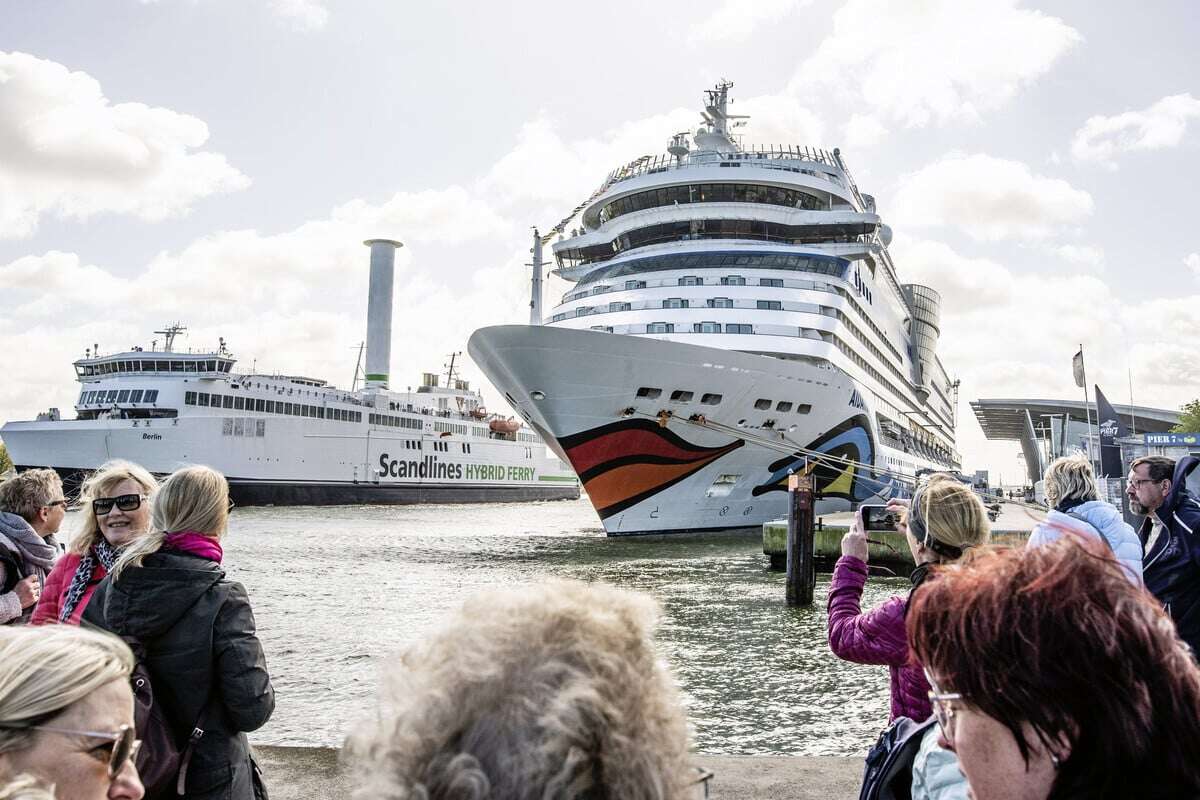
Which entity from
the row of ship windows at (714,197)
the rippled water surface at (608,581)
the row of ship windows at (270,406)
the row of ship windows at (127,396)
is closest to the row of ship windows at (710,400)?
the rippled water surface at (608,581)

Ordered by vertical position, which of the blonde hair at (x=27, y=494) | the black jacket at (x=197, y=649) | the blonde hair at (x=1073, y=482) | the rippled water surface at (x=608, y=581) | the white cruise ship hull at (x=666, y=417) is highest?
the white cruise ship hull at (x=666, y=417)

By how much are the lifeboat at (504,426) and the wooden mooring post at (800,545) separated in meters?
47.0

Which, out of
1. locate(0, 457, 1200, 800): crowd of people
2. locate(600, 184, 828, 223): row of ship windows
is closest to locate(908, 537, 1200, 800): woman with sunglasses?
locate(0, 457, 1200, 800): crowd of people

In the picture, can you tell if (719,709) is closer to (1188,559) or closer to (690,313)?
(1188,559)

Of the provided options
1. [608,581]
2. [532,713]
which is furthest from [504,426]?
[532,713]

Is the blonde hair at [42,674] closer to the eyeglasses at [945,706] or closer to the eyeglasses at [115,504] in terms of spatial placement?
the eyeglasses at [945,706]

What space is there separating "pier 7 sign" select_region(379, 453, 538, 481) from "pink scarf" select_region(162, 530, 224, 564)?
47.4m

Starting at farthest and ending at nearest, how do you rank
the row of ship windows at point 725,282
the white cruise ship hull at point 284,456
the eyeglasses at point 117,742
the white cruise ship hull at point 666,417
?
the white cruise ship hull at point 284,456, the row of ship windows at point 725,282, the white cruise ship hull at point 666,417, the eyeglasses at point 117,742

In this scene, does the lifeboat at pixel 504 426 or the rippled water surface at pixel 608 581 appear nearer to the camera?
the rippled water surface at pixel 608 581

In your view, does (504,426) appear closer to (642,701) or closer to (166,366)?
(166,366)

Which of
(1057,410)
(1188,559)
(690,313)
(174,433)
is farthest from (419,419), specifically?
(1188,559)

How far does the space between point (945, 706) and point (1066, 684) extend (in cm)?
18

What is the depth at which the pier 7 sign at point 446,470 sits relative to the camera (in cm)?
4919

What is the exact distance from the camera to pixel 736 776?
363 centimetres
